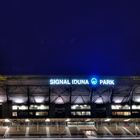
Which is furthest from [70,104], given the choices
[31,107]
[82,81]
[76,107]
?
[31,107]

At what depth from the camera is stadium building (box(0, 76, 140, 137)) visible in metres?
82.1

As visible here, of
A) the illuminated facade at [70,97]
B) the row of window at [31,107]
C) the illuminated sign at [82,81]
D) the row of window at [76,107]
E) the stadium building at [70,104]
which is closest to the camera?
the illuminated sign at [82,81]

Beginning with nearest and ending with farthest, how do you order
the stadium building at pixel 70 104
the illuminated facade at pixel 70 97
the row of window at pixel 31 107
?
the stadium building at pixel 70 104 → the illuminated facade at pixel 70 97 → the row of window at pixel 31 107

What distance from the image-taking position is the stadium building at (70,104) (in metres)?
82.1

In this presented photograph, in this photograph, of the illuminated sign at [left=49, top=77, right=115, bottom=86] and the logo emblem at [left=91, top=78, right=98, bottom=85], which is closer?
the illuminated sign at [left=49, top=77, right=115, bottom=86]

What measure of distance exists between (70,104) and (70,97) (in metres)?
1.91

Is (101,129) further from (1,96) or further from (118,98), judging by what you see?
(1,96)

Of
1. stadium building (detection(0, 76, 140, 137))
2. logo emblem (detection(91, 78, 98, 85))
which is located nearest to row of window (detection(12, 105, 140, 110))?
Answer: stadium building (detection(0, 76, 140, 137))

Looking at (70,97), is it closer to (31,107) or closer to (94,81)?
(94,81)

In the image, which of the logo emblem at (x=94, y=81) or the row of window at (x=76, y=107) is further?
the row of window at (x=76, y=107)

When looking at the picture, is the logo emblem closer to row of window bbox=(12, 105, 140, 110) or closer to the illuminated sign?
the illuminated sign

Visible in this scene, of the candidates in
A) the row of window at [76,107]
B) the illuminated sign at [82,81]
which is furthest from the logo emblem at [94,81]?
the row of window at [76,107]

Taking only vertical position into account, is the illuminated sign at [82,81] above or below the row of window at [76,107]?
above

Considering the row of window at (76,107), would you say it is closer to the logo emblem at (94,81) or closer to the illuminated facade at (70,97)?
the illuminated facade at (70,97)
